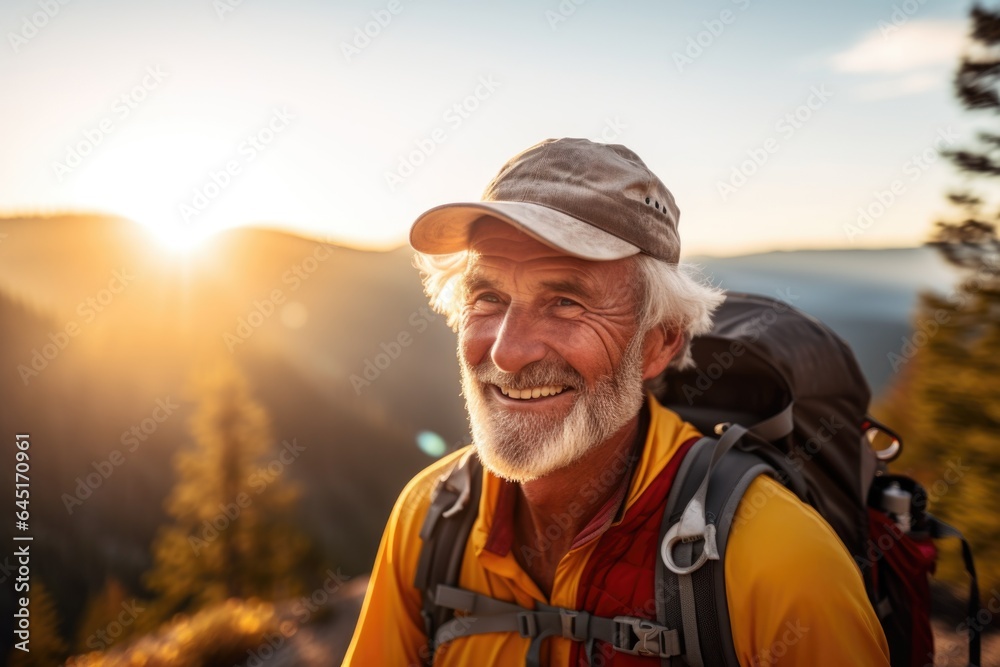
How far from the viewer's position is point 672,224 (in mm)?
2186

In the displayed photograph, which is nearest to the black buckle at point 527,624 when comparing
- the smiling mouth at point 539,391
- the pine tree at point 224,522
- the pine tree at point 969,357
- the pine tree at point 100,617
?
the smiling mouth at point 539,391

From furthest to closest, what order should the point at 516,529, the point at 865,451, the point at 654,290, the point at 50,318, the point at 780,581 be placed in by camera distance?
the point at 50,318, the point at 865,451, the point at 516,529, the point at 654,290, the point at 780,581

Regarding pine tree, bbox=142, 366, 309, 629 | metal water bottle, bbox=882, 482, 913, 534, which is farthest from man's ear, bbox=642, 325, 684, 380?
pine tree, bbox=142, 366, 309, 629

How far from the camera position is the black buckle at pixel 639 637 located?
1719mm

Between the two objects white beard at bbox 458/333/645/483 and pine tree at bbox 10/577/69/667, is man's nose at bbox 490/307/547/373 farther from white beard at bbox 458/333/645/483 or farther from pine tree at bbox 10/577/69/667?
pine tree at bbox 10/577/69/667

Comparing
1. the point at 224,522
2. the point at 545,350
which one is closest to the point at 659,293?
the point at 545,350

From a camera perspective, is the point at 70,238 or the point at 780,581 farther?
the point at 70,238

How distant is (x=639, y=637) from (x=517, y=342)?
896 millimetres

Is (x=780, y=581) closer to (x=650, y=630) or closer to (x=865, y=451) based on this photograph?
(x=650, y=630)

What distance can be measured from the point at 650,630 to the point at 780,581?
37 cm

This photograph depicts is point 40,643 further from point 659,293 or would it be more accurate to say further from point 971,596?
point 971,596

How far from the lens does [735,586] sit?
1693mm

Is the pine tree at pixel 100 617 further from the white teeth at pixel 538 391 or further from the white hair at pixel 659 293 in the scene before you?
the white teeth at pixel 538 391

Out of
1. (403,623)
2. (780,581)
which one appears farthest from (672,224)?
(403,623)
